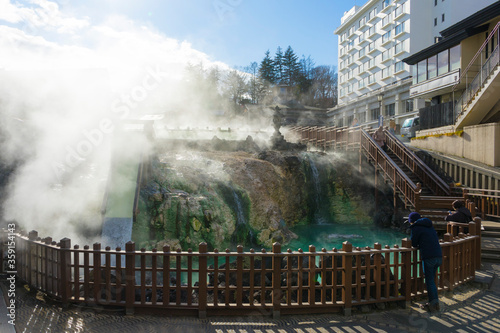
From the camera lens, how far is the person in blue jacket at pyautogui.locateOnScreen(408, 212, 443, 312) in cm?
588

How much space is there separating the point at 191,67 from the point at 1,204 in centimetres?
4782

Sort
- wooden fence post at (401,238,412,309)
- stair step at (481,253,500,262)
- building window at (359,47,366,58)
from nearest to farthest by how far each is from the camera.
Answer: wooden fence post at (401,238,412,309) < stair step at (481,253,500,262) < building window at (359,47,366,58)

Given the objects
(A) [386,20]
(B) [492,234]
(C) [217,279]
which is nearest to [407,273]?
(C) [217,279]

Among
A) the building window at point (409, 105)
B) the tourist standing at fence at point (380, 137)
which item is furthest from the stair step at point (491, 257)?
the building window at point (409, 105)

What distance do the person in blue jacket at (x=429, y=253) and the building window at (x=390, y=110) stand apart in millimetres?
41864

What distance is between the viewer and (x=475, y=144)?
1753cm

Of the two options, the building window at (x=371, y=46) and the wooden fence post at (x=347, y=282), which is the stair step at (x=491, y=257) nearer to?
the wooden fence post at (x=347, y=282)

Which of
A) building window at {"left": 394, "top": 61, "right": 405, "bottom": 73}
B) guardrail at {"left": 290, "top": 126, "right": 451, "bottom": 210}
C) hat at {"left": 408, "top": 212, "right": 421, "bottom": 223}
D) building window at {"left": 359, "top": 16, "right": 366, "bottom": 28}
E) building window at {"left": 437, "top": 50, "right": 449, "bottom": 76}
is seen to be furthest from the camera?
building window at {"left": 359, "top": 16, "right": 366, "bottom": 28}

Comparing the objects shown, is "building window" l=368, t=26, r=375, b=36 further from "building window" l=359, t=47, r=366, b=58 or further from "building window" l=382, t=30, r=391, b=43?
"building window" l=382, t=30, r=391, b=43

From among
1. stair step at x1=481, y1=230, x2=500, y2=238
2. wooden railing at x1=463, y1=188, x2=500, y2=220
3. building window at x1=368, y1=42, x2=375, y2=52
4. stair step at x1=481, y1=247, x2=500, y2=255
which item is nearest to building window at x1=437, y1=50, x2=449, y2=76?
wooden railing at x1=463, y1=188, x2=500, y2=220

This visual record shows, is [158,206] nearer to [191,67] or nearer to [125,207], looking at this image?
[125,207]

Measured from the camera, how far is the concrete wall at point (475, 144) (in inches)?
633

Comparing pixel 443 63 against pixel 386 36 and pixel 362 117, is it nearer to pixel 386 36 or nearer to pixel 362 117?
pixel 362 117

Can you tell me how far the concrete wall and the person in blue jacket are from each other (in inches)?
528
